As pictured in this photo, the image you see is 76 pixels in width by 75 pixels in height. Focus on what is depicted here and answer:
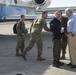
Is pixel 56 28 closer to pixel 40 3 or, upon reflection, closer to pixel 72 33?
pixel 72 33

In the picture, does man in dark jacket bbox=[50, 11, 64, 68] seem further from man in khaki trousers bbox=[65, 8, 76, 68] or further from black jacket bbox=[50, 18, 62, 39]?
man in khaki trousers bbox=[65, 8, 76, 68]

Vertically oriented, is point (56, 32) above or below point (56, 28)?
below

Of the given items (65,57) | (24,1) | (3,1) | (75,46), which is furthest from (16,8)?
(75,46)

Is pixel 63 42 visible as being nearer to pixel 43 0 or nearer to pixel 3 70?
pixel 3 70

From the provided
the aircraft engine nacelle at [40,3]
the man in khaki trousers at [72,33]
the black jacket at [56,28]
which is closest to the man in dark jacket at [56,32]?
the black jacket at [56,28]

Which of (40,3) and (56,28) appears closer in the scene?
(56,28)

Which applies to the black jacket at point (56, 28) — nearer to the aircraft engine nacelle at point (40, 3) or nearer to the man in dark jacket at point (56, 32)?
the man in dark jacket at point (56, 32)

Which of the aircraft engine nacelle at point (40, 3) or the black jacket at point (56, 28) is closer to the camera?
the black jacket at point (56, 28)

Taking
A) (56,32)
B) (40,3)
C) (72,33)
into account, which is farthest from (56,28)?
(40,3)

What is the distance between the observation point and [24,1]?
23359 millimetres

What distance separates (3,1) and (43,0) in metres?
4.82

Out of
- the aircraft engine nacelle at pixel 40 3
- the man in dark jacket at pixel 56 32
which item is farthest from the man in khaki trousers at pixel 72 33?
the aircraft engine nacelle at pixel 40 3

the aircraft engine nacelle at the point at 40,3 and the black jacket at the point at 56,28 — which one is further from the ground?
the aircraft engine nacelle at the point at 40,3

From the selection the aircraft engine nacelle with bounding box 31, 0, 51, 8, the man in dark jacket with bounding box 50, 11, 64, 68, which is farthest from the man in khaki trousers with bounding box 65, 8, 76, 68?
the aircraft engine nacelle with bounding box 31, 0, 51, 8
